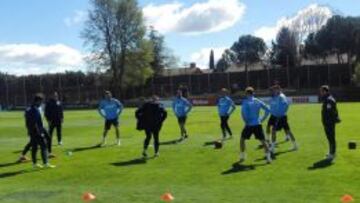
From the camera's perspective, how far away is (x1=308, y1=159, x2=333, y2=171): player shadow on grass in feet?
59.8

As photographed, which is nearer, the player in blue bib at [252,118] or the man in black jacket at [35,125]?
the player in blue bib at [252,118]

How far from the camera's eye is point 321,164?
1878 centimetres

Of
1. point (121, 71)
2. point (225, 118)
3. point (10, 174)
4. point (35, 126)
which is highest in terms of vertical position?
point (121, 71)

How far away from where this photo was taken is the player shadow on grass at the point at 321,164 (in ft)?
59.8

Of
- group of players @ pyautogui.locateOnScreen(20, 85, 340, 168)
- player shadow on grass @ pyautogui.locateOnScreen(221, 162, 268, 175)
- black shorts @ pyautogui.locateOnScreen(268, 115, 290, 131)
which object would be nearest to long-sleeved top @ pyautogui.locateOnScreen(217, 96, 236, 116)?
group of players @ pyautogui.locateOnScreen(20, 85, 340, 168)

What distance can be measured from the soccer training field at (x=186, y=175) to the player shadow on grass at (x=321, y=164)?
17cm

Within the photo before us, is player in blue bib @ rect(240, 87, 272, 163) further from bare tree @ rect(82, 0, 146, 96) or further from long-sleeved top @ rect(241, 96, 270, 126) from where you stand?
bare tree @ rect(82, 0, 146, 96)

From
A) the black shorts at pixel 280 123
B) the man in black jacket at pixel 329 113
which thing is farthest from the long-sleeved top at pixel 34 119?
the man in black jacket at pixel 329 113

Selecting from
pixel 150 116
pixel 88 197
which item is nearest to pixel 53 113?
pixel 150 116

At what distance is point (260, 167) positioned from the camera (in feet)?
61.4

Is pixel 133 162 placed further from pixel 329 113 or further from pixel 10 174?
pixel 329 113

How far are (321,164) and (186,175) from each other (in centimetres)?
372

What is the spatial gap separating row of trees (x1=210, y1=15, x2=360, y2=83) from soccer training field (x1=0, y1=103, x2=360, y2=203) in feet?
241

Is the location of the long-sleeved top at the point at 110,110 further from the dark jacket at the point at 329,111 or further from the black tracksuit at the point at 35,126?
the dark jacket at the point at 329,111
